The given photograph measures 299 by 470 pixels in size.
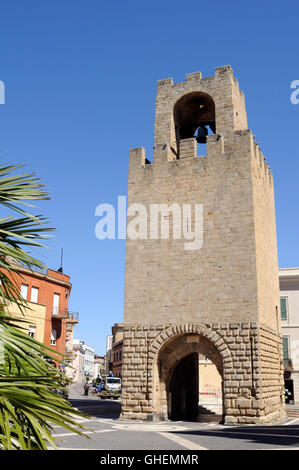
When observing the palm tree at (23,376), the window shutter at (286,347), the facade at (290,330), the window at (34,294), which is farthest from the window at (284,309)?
the palm tree at (23,376)

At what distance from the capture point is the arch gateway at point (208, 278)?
16266 millimetres

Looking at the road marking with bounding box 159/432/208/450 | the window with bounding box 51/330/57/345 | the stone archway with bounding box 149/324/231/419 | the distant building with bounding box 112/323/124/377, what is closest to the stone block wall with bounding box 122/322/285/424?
the stone archway with bounding box 149/324/231/419

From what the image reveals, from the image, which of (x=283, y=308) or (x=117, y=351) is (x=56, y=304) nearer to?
(x=283, y=308)

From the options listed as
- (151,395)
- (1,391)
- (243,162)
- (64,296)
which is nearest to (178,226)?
(243,162)

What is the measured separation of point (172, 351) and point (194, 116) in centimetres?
1123

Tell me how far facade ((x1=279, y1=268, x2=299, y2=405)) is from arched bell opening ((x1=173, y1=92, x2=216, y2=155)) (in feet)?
47.0

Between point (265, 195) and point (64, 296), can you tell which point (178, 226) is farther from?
point (64, 296)

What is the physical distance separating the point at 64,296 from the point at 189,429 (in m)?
23.7

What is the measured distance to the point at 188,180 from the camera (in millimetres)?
18578

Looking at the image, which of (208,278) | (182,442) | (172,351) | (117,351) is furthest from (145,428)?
(117,351)

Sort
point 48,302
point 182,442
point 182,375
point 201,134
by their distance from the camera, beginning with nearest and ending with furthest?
point 182,442, point 182,375, point 201,134, point 48,302

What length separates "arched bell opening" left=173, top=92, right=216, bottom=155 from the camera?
20922 millimetres

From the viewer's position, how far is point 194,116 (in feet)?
73.4

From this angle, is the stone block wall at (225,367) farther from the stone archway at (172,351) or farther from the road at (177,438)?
the road at (177,438)
